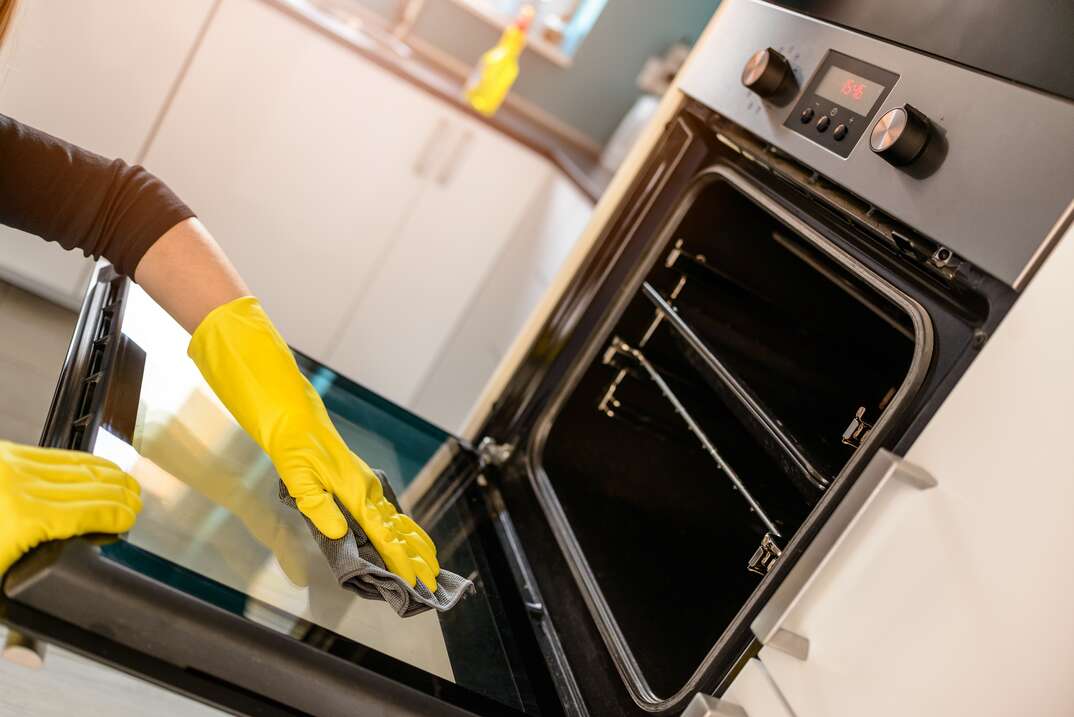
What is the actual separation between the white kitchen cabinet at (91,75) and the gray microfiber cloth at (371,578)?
1.63m

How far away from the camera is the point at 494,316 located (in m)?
2.63

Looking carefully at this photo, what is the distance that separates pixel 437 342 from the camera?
8.87 ft

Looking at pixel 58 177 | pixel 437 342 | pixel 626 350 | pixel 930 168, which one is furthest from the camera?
pixel 437 342

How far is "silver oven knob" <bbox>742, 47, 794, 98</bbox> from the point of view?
1065 mm

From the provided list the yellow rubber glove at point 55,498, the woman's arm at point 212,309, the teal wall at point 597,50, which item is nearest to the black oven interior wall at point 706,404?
the woman's arm at point 212,309

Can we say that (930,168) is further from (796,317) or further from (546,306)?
(546,306)

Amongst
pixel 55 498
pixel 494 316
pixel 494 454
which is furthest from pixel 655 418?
pixel 494 316

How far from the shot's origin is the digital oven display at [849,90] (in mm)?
921

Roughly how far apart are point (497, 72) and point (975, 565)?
2.27 m

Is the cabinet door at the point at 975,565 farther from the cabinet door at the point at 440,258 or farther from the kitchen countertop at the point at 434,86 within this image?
the cabinet door at the point at 440,258

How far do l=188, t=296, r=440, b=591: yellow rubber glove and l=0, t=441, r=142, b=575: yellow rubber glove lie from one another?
215 mm

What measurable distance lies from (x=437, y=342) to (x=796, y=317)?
56.9 inches

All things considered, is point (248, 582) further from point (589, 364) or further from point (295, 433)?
point (589, 364)

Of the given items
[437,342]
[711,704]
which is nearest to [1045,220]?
[711,704]
